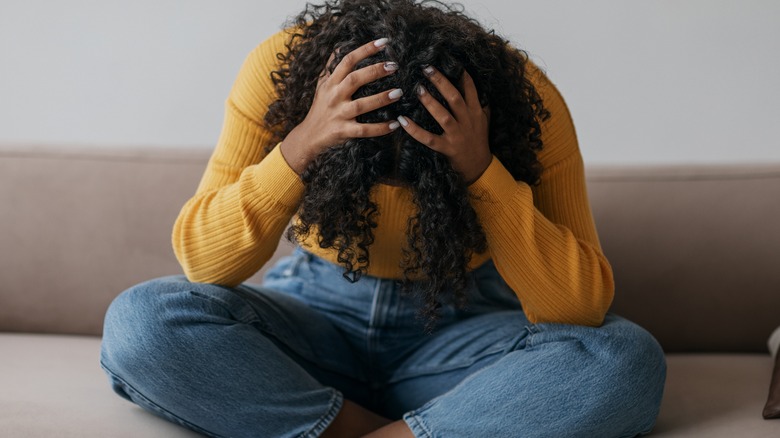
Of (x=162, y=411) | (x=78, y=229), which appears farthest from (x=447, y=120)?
(x=78, y=229)

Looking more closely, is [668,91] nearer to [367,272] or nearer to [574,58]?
[574,58]

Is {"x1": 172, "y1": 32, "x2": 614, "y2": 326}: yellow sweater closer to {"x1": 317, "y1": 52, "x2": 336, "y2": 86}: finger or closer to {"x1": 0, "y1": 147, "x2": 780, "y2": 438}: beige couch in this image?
{"x1": 317, "y1": 52, "x2": 336, "y2": 86}: finger

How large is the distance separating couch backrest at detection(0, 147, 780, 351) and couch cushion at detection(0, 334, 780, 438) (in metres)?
0.07

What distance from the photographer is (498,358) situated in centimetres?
118

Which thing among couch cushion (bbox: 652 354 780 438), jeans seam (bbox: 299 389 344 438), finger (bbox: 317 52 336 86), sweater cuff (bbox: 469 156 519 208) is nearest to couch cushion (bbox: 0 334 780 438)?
couch cushion (bbox: 652 354 780 438)

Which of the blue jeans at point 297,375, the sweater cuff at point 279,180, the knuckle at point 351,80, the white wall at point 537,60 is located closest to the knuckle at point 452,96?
the knuckle at point 351,80

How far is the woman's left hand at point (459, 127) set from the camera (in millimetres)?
978

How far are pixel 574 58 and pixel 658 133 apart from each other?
0.85 feet

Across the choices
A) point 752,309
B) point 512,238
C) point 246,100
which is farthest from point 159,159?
point 752,309

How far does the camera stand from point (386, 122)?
99cm

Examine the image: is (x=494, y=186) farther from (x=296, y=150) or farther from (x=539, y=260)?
(x=296, y=150)

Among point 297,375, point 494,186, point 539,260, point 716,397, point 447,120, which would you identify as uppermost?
point 447,120

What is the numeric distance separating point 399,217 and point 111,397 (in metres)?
0.50

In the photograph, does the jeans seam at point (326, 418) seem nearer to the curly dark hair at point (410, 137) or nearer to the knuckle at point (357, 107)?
the curly dark hair at point (410, 137)
